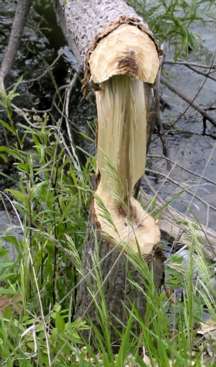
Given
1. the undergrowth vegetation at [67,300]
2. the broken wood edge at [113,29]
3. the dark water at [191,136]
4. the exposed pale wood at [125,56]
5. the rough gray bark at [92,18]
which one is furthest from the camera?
the dark water at [191,136]

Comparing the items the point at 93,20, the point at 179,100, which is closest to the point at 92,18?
the point at 93,20

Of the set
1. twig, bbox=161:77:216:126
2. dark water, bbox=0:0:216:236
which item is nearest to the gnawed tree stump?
dark water, bbox=0:0:216:236

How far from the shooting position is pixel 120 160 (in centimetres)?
270

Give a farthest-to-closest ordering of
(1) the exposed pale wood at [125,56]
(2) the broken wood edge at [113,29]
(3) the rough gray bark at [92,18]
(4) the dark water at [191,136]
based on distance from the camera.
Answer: (4) the dark water at [191,136] < (3) the rough gray bark at [92,18] < (2) the broken wood edge at [113,29] < (1) the exposed pale wood at [125,56]

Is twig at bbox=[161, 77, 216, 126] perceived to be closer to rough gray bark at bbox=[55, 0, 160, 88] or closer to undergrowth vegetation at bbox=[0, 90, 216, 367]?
rough gray bark at bbox=[55, 0, 160, 88]

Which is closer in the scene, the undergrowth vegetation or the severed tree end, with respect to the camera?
the undergrowth vegetation

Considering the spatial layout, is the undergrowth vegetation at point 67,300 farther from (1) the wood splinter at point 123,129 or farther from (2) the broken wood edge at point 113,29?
(2) the broken wood edge at point 113,29

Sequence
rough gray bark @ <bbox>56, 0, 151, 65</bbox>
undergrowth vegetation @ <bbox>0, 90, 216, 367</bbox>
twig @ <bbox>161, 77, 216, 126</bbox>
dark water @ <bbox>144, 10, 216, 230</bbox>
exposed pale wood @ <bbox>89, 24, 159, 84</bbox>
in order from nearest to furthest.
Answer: undergrowth vegetation @ <bbox>0, 90, 216, 367</bbox>, exposed pale wood @ <bbox>89, 24, 159, 84</bbox>, rough gray bark @ <bbox>56, 0, 151, 65</bbox>, dark water @ <bbox>144, 10, 216, 230</bbox>, twig @ <bbox>161, 77, 216, 126</bbox>

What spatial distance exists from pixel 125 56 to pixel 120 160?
366 millimetres

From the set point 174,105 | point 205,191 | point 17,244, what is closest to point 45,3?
point 174,105

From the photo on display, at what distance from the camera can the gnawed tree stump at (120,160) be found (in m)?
2.58

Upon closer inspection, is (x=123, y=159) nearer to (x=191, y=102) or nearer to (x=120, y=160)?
(x=120, y=160)

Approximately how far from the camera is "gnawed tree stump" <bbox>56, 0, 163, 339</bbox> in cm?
258

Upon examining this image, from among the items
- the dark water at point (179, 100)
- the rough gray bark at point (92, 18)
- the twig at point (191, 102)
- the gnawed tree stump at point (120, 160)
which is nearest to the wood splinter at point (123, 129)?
the gnawed tree stump at point (120, 160)
